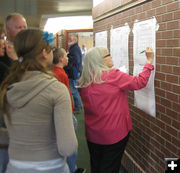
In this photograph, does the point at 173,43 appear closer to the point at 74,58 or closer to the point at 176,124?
the point at 176,124

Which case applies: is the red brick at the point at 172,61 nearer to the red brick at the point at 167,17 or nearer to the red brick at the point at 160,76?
the red brick at the point at 160,76

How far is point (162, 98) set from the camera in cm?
216

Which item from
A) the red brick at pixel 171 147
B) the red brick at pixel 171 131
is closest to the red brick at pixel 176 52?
the red brick at pixel 171 131

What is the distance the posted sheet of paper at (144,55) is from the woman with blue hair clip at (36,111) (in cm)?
110

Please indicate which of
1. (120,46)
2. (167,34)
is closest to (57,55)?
(120,46)

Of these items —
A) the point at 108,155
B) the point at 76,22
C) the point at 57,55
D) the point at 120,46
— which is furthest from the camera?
the point at 76,22

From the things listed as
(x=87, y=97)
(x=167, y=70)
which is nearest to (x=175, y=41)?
(x=167, y=70)

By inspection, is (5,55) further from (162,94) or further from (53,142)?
(162,94)

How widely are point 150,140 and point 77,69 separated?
3535mm

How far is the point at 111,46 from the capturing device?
11.2 feet

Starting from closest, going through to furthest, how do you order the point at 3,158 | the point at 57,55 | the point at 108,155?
the point at 3,158, the point at 108,155, the point at 57,55

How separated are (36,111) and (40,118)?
48 mm

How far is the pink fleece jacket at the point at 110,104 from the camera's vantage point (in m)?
2.16

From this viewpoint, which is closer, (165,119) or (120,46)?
(165,119)
